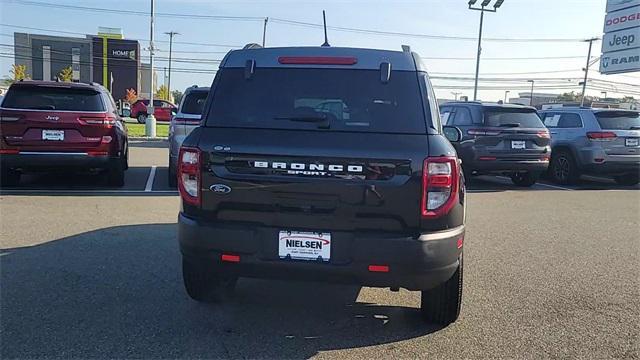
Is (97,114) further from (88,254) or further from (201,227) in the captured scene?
(201,227)

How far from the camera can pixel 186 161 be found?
11.7 feet

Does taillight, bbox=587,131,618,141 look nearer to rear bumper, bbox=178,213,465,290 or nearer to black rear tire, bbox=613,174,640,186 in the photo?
black rear tire, bbox=613,174,640,186

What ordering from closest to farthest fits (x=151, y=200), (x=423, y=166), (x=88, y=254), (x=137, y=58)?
(x=423, y=166), (x=88, y=254), (x=151, y=200), (x=137, y=58)

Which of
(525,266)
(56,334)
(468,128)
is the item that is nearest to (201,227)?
(56,334)

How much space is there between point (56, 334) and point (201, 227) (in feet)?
4.02

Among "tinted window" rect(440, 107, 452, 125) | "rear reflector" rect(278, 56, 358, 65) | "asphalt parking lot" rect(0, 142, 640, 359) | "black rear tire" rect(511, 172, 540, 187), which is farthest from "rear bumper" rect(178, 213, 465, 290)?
"black rear tire" rect(511, 172, 540, 187)

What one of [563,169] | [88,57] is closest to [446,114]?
[563,169]

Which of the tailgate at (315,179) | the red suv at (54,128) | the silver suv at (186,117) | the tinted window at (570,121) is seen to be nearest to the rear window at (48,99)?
the red suv at (54,128)

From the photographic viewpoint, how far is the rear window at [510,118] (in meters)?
11.2

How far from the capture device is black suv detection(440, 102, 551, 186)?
439 inches

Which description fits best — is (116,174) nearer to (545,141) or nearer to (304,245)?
(304,245)

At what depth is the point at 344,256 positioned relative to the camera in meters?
3.36

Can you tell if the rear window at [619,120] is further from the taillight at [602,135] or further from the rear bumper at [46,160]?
the rear bumper at [46,160]

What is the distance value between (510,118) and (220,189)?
9.07m
